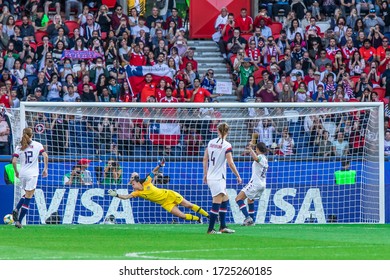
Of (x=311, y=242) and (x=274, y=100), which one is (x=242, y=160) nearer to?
(x=274, y=100)

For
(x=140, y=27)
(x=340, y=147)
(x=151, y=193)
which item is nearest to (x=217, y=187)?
(x=151, y=193)

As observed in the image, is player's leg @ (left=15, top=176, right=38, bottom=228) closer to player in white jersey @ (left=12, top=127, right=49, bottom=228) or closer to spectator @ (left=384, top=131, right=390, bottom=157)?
player in white jersey @ (left=12, top=127, right=49, bottom=228)

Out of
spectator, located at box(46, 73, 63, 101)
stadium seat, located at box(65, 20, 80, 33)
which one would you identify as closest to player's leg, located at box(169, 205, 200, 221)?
spectator, located at box(46, 73, 63, 101)

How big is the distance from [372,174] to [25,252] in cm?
1141

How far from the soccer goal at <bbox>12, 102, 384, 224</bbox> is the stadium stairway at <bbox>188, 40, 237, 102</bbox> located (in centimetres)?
550

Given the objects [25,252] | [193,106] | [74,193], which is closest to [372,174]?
[193,106]

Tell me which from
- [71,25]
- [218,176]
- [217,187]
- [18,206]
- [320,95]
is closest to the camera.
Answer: [217,187]

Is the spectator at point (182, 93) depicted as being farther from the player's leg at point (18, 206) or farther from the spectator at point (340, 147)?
the player's leg at point (18, 206)

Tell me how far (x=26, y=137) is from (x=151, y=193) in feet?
10.0

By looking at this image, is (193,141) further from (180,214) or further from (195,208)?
(195,208)

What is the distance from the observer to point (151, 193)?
23578 mm

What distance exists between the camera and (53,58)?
30.5 metres

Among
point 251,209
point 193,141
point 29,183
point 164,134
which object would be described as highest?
point 164,134

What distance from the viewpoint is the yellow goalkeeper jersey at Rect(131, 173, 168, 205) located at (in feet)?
77.3
